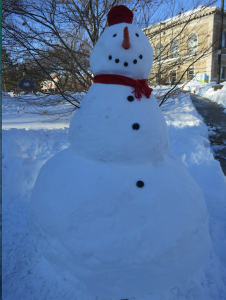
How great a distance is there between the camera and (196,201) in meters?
1.74

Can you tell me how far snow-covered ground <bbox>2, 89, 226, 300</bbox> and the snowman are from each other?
46 cm

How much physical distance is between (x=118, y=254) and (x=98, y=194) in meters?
0.47

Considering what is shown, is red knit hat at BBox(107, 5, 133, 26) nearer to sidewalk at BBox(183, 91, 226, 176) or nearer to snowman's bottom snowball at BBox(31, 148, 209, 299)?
snowman's bottom snowball at BBox(31, 148, 209, 299)

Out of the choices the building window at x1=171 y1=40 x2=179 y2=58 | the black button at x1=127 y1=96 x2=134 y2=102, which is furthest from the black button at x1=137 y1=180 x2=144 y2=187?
the building window at x1=171 y1=40 x2=179 y2=58

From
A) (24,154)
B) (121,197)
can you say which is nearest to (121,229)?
(121,197)

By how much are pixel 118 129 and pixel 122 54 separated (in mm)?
672

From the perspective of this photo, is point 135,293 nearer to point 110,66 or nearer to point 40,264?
point 40,264

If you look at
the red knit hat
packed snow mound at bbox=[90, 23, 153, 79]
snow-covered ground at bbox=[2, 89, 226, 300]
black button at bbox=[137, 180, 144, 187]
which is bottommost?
snow-covered ground at bbox=[2, 89, 226, 300]

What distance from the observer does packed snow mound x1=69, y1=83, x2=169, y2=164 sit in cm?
159

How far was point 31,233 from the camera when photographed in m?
2.51

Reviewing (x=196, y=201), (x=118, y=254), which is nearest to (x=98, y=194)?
(x=118, y=254)

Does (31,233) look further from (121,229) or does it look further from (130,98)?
(130,98)

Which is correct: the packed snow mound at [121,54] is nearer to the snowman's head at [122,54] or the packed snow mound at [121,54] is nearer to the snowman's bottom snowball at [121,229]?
the snowman's head at [122,54]

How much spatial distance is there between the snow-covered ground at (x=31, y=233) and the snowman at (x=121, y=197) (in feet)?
1.51
